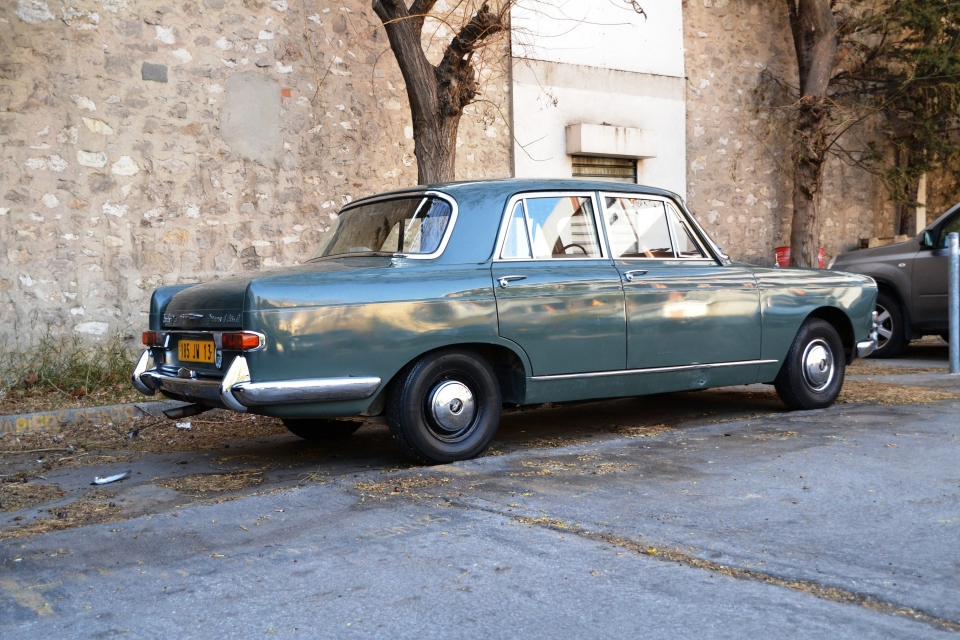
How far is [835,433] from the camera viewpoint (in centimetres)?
586

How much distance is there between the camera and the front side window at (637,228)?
604cm

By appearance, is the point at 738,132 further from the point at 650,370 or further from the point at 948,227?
the point at 650,370

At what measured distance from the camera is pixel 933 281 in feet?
33.4

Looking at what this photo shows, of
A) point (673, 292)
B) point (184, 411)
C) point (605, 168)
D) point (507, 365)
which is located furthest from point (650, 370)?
point (605, 168)

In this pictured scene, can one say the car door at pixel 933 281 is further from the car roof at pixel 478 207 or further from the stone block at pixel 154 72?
the stone block at pixel 154 72

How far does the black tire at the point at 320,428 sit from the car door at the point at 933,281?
6865 mm

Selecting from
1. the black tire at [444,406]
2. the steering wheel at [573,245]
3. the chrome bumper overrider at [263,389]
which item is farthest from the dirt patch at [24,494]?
the steering wheel at [573,245]

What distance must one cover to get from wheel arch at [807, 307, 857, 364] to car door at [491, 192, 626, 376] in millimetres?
1965

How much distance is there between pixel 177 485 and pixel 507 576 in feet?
7.97

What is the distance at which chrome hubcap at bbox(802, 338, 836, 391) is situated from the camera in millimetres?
6816

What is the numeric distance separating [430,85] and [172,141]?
253cm

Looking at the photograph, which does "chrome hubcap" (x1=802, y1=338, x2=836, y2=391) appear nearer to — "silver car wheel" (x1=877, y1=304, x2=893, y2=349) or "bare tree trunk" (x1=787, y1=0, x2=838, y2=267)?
"silver car wheel" (x1=877, y1=304, x2=893, y2=349)

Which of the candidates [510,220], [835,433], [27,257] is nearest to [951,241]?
[835,433]

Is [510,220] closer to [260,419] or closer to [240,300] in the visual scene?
[240,300]
